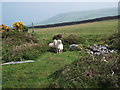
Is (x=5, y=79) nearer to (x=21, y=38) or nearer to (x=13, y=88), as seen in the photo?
(x=13, y=88)

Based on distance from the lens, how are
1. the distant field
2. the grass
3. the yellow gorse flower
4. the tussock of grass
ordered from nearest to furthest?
the tussock of grass < the grass < the distant field < the yellow gorse flower

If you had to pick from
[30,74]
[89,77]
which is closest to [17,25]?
[30,74]

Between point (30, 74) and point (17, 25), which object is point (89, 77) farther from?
point (17, 25)

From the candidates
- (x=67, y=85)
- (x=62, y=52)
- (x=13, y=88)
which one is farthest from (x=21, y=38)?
(x=67, y=85)

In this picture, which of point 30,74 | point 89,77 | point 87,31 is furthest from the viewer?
point 87,31

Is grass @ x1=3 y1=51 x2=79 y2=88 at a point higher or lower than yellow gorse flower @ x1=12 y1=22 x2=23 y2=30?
lower

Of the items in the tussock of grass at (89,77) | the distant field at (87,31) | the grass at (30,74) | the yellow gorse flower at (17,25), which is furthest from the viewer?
the yellow gorse flower at (17,25)

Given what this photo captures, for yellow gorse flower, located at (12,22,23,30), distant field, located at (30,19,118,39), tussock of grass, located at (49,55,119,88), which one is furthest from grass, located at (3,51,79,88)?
yellow gorse flower, located at (12,22,23,30)

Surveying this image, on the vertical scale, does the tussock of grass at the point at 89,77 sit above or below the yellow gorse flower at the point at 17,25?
below

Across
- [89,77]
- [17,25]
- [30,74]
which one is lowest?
[30,74]

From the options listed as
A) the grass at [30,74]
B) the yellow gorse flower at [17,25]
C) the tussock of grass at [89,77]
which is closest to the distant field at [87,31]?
the yellow gorse flower at [17,25]

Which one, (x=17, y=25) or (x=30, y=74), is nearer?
(x=30, y=74)

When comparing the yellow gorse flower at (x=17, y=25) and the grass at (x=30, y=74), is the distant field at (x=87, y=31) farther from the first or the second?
the grass at (x=30, y=74)

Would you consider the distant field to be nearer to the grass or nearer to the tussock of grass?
the grass
